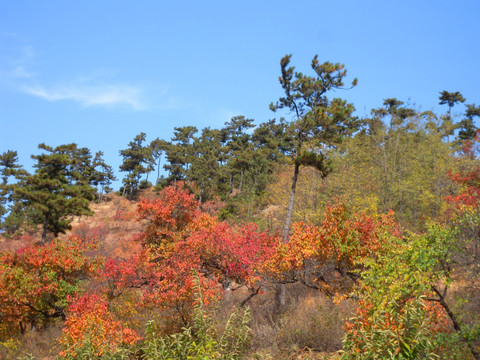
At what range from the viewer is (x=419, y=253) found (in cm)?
1064

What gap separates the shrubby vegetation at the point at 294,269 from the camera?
9.69m

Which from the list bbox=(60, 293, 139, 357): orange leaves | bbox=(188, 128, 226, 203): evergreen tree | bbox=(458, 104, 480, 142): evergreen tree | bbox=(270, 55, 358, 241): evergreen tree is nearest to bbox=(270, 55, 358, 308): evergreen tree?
bbox=(270, 55, 358, 241): evergreen tree

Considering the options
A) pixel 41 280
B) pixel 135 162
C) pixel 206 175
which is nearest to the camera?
pixel 41 280

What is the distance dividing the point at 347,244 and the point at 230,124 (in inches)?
2888

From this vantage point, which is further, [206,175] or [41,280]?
[206,175]

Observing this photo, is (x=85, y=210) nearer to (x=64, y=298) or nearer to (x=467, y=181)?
(x=64, y=298)

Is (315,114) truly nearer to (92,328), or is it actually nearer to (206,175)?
(92,328)

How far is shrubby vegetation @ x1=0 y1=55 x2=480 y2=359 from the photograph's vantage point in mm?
9688

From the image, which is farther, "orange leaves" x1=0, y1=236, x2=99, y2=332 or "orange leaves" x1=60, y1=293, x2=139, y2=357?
"orange leaves" x1=0, y1=236, x2=99, y2=332

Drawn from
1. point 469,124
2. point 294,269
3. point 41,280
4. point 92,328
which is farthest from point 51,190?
point 469,124

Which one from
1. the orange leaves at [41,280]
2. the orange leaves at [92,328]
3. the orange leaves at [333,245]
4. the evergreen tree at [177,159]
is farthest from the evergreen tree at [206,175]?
the orange leaves at [333,245]

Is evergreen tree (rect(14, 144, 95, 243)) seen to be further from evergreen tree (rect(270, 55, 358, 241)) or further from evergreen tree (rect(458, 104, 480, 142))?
evergreen tree (rect(458, 104, 480, 142))

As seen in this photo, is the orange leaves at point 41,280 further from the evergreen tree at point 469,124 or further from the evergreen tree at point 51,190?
the evergreen tree at point 469,124

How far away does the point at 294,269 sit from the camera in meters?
16.7
